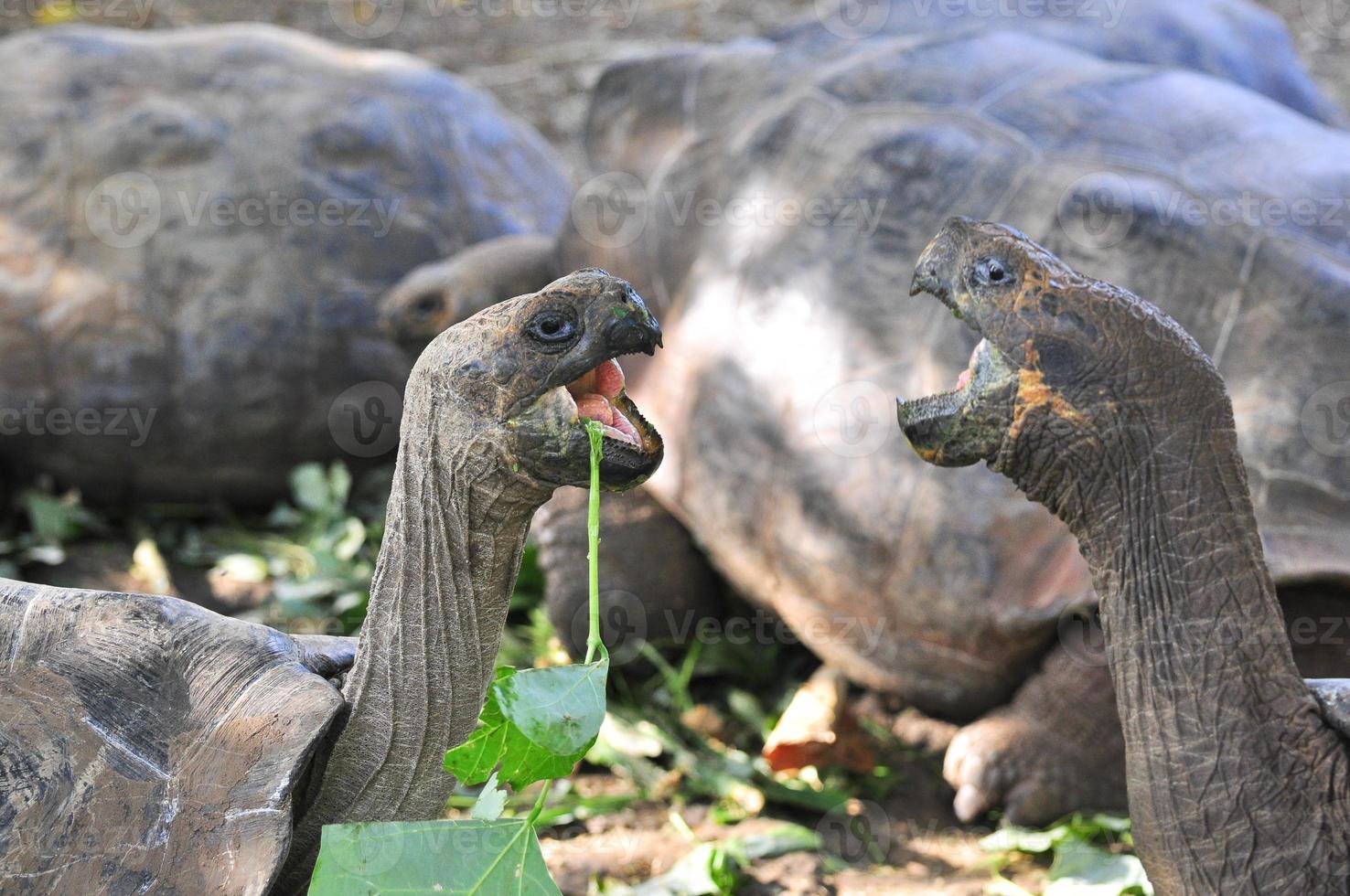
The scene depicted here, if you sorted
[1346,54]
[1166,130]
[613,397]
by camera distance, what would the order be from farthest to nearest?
1. [1346,54]
2. [1166,130]
3. [613,397]

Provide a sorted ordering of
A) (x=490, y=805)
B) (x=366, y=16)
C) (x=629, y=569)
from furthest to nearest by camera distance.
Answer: (x=366, y=16) → (x=629, y=569) → (x=490, y=805)

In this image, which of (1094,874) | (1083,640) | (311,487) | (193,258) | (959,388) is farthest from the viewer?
(311,487)

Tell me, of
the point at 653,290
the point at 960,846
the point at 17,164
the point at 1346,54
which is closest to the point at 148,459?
the point at 17,164

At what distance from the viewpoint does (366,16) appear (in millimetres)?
8414

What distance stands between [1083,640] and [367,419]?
2.61 m

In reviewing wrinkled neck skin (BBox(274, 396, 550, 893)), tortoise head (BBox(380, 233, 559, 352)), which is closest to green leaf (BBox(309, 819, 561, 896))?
wrinkled neck skin (BBox(274, 396, 550, 893))

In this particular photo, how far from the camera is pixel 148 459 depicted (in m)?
4.89

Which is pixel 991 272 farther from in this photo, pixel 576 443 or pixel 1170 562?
pixel 576 443

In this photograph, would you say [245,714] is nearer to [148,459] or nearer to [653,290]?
[653,290]

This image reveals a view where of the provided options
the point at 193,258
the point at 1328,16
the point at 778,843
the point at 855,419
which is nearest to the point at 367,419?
the point at 193,258

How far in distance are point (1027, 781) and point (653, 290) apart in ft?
5.82

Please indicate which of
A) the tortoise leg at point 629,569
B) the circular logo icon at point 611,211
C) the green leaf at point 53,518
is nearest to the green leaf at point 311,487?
the green leaf at point 53,518

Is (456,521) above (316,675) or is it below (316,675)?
above

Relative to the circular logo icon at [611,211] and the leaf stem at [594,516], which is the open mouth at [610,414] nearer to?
the leaf stem at [594,516]
